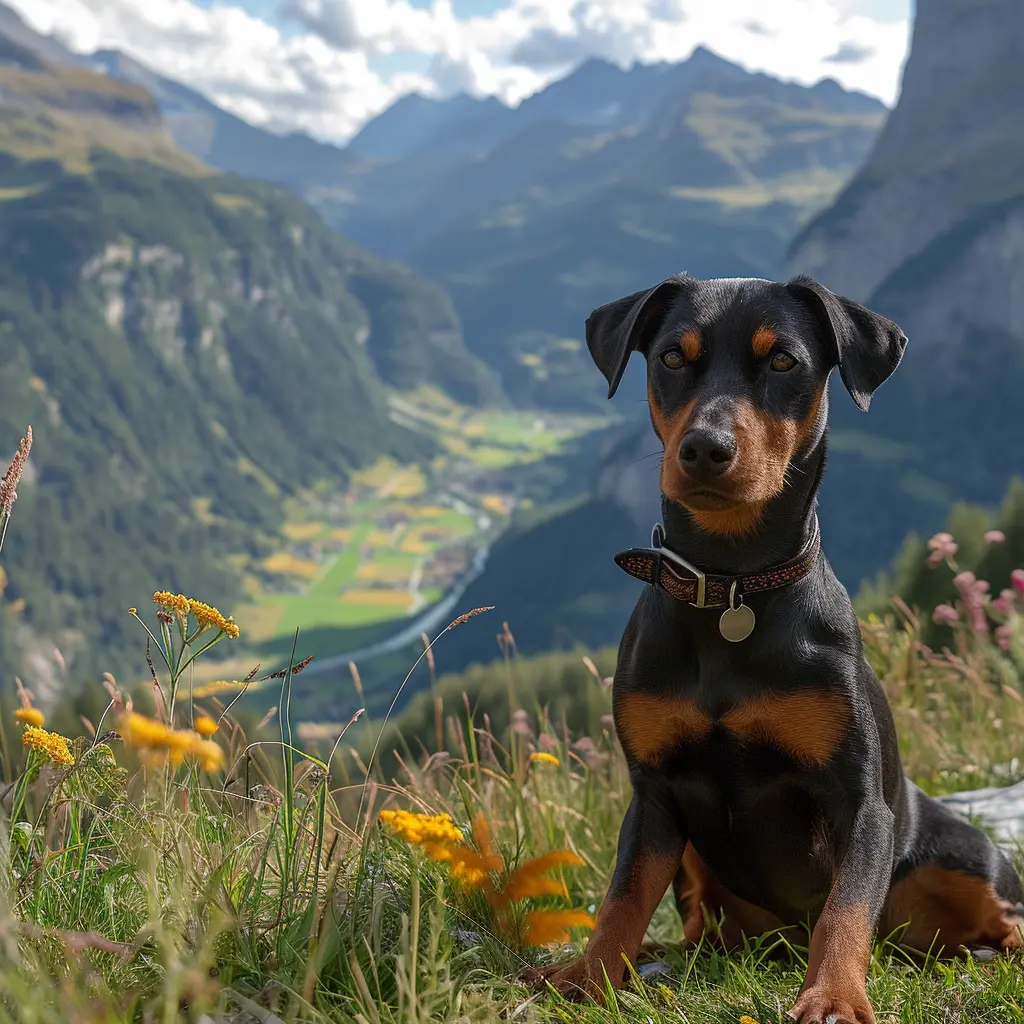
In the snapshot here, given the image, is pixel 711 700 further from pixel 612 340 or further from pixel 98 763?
pixel 98 763

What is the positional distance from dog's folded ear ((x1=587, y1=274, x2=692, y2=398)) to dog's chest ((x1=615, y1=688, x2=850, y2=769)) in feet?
3.77

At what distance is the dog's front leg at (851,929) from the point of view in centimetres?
294

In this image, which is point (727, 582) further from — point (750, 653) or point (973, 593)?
point (973, 593)

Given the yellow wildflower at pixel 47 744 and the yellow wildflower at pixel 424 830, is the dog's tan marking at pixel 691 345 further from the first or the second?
the yellow wildflower at pixel 47 744

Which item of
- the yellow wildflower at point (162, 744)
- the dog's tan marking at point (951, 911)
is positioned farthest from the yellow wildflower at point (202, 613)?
the dog's tan marking at point (951, 911)

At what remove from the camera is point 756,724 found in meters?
3.46

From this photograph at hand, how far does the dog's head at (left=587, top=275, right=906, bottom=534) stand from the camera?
3326mm

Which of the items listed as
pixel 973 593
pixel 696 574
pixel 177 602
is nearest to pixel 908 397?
pixel 973 593

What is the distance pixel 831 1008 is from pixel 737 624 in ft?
3.79

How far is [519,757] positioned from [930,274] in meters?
171

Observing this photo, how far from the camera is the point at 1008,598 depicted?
7.00 m

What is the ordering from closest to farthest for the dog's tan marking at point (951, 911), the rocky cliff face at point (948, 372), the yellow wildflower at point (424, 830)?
1. the yellow wildflower at point (424, 830)
2. the dog's tan marking at point (951, 911)
3. the rocky cliff face at point (948, 372)

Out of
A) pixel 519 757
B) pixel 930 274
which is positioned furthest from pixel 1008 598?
pixel 930 274

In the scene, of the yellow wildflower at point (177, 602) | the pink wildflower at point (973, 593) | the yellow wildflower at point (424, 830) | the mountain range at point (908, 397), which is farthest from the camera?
the mountain range at point (908, 397)
